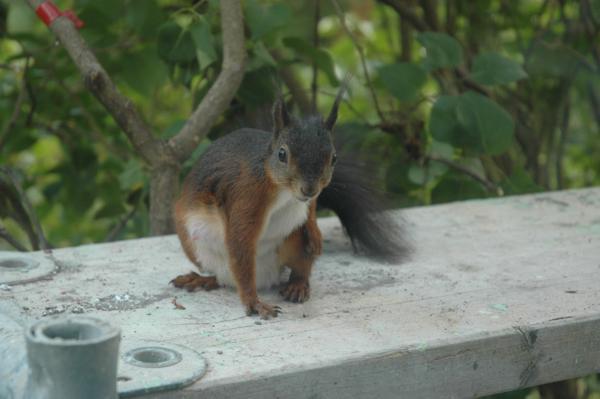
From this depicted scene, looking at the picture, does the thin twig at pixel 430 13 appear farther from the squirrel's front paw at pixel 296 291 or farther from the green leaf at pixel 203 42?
the squirrel's front paw at pixel 296 291

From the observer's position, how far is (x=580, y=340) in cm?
139

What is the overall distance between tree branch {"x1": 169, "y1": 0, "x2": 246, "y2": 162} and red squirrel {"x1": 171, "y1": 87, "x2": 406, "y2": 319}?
33 centimetres

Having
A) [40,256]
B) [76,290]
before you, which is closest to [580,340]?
[76,290]

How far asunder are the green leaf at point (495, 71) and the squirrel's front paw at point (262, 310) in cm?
90

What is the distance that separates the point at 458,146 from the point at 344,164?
379 mm

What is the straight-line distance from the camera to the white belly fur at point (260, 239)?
158 centimetres

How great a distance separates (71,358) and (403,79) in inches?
55.5

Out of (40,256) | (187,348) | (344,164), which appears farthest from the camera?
(344,164)

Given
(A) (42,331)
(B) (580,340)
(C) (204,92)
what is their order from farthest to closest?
(C) (204,92)
(B) (580,340)
(A) (42,331)

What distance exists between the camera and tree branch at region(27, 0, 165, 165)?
196 centimetres

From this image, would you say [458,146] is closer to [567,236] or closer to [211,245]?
[567,236]

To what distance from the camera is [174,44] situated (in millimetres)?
2102

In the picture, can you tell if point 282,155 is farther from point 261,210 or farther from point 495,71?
point 495,71

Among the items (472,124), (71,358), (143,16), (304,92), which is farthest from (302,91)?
(71,358)
